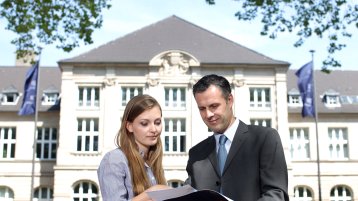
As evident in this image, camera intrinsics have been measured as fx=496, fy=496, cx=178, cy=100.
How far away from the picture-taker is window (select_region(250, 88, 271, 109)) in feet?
121

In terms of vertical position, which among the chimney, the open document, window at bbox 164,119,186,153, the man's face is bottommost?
the open document

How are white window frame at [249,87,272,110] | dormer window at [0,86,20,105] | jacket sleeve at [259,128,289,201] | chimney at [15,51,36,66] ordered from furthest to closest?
dormer window at [0,86,20,105] → white window frame at [249,87,272,110] → chimney at [15,51,36,66] → jacket sleeve at [259,128,289,201]

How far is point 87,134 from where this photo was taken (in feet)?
119

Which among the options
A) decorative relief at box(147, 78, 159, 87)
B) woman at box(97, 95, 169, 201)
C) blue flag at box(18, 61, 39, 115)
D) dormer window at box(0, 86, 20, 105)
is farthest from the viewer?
dormer window at box(0, 86, 20, 105)

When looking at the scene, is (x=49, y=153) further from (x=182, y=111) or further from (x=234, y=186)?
(x=234, y=186)

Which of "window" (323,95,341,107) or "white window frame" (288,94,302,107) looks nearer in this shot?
"white window frame" (288,94,302,107)

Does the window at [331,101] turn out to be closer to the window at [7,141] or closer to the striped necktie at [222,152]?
the window at [7,141]

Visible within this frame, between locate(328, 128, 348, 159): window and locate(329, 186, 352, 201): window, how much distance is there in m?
2.54

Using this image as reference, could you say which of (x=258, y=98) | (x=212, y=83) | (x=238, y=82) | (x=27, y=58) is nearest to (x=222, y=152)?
(x=212, y=83)

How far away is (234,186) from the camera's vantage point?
357cm

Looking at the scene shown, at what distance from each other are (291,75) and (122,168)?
42767mm

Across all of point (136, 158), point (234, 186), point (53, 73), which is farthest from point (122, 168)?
point (53, 73)

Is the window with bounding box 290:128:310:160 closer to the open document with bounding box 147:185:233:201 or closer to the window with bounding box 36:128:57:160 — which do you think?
the window with bounding box 36:128:57:160

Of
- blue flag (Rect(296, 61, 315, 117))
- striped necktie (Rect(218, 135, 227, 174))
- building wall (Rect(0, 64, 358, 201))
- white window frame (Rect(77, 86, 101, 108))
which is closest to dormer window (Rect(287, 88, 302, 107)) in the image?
building wall (Rect(0, 64, 358, 201))
